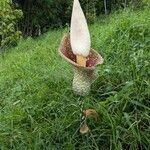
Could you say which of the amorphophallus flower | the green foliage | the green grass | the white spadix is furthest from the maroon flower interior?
the green foliage

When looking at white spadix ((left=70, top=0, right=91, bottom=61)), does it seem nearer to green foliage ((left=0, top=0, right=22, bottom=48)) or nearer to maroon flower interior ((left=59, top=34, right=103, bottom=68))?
maroon flower interior ((left=59, top=34, right=103, bottom=68))

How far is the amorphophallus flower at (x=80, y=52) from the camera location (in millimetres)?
2619

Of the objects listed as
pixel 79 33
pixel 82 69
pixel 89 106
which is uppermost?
pixel 79 33

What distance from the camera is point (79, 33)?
103 inches

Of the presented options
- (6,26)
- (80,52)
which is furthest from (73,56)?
(6,26)

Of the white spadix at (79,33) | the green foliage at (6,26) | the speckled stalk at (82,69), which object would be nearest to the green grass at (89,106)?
the speckled stalk at (82,69)

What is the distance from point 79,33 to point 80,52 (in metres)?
0.10

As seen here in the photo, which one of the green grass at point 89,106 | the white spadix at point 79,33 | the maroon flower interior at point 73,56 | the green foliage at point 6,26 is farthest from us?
the green foliage at point 6,26

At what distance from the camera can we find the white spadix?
8.57 ft

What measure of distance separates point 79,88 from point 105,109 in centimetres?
34

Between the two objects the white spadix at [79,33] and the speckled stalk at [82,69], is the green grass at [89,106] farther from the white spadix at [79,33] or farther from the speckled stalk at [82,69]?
the white spadix at [79,33]

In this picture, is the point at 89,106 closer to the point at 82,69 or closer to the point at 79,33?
the point at 82,69

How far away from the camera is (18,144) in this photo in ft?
10.1

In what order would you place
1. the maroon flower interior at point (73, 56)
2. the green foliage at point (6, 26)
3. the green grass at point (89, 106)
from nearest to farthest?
the maroon flower interior at point (73, 56) → the green grass at point (89, 106) → the green foliage at point (6, 26)
